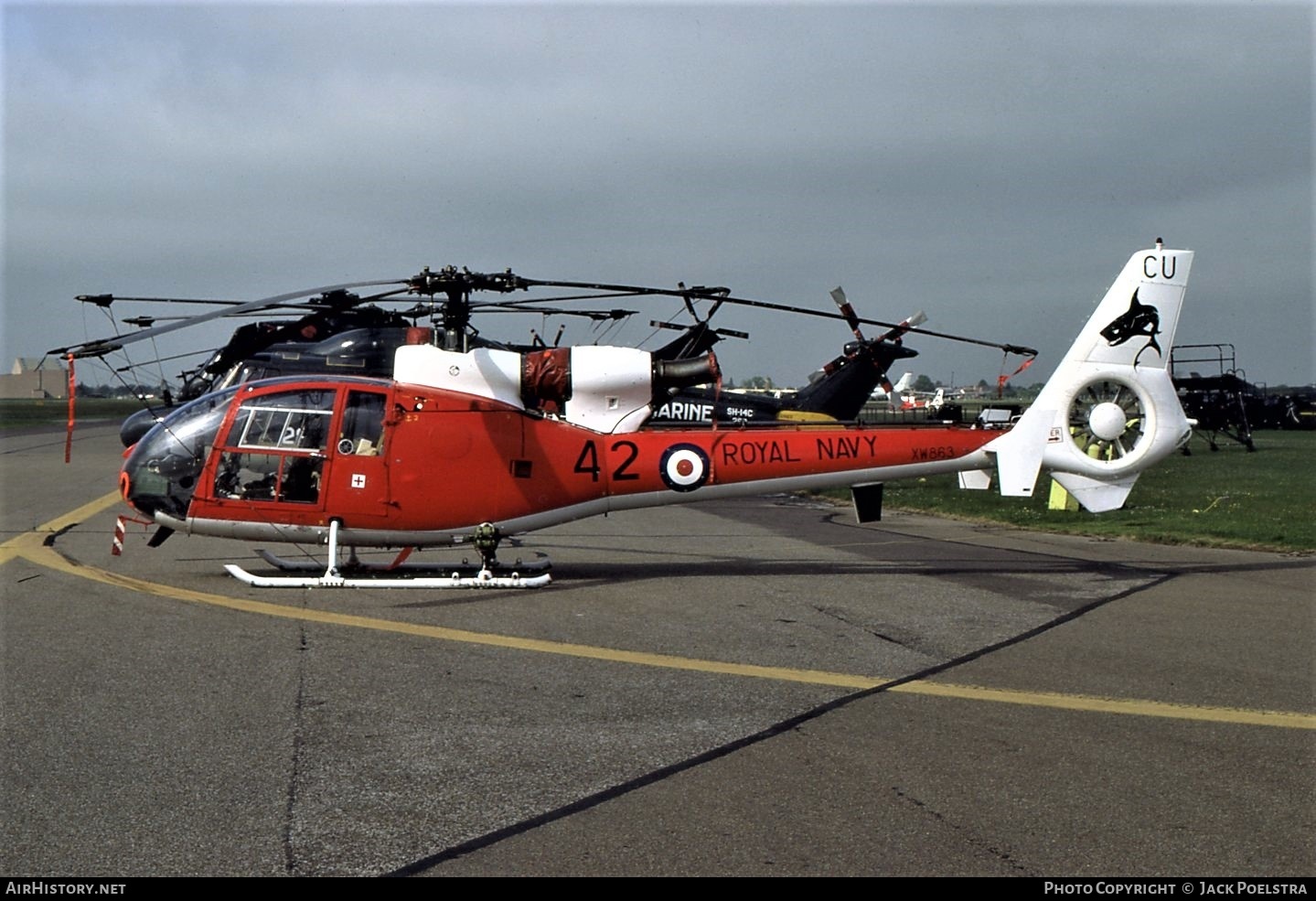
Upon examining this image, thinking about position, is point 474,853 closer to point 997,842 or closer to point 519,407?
point 997,842

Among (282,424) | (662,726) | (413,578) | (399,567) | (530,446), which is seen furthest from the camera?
(399,567)

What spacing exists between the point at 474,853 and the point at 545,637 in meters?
4.64

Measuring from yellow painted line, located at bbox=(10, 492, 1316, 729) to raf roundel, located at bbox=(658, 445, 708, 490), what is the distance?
409 cm

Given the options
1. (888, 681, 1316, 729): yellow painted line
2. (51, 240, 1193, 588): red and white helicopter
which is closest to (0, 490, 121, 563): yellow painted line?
(51, 240, 1193, 588): red and white helicopter

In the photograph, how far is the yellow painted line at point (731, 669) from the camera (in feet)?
23.9

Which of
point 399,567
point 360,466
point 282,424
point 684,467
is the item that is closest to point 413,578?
point 399,567

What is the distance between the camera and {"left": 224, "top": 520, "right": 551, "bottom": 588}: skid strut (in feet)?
38.4

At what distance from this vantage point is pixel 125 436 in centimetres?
2088

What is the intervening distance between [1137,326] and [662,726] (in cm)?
908

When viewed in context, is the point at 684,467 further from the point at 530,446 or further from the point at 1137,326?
the point at 1137,326

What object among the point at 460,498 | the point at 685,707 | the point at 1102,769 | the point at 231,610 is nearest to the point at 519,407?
the point at 460,498

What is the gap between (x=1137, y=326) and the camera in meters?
13.4

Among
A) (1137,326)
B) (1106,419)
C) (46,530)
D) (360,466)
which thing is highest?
(1137,326)

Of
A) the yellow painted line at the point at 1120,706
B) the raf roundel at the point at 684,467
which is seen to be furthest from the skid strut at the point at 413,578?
the yellow painted line at the point at 1120,706
